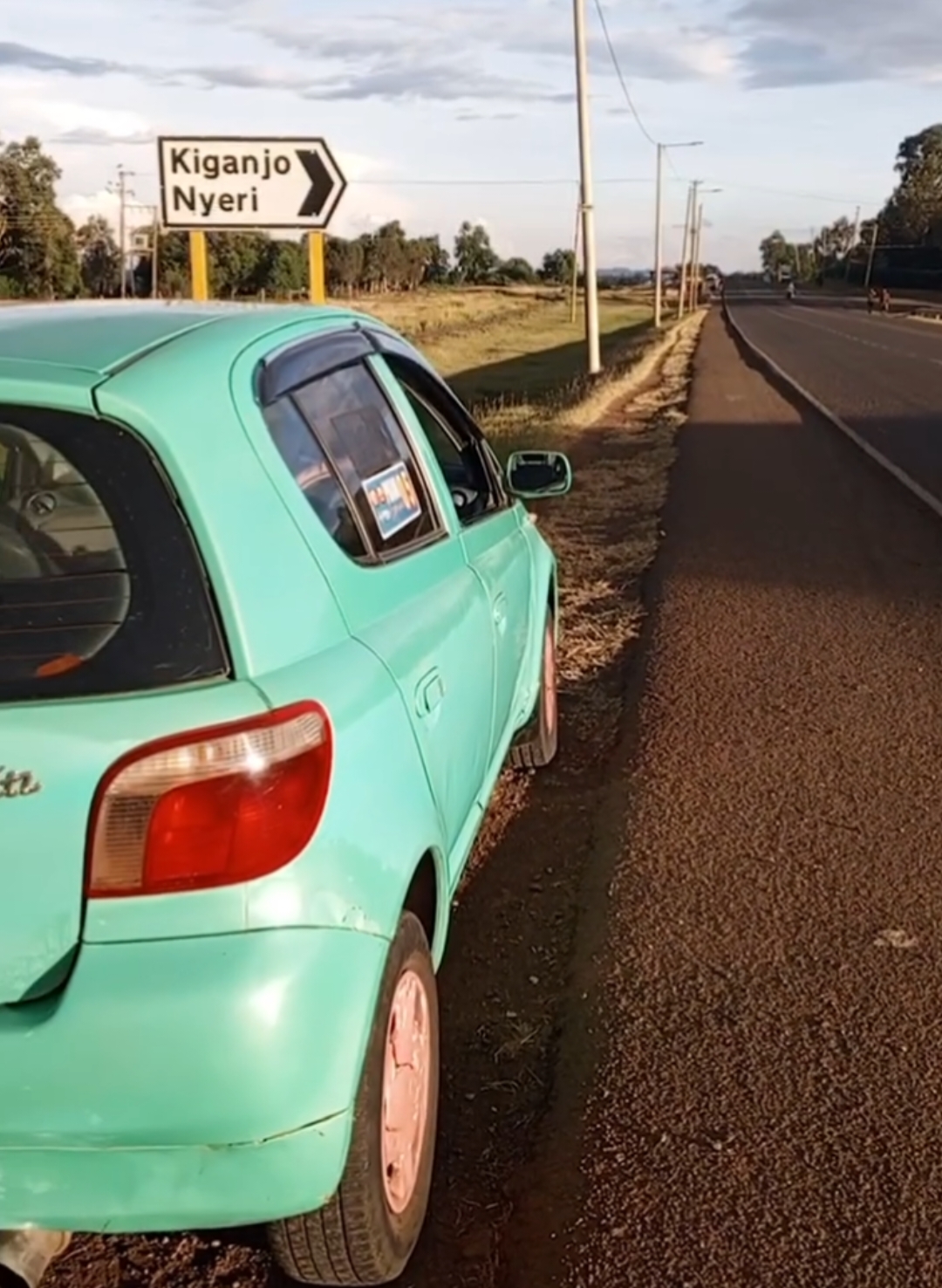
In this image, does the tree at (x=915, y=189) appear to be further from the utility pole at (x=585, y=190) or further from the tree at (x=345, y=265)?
the utility pole at (x=585, y=190)

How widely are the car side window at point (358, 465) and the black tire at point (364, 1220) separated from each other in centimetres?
84

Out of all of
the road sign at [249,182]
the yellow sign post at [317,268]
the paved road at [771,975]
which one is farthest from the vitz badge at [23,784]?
the yellow sign post at [317,268]

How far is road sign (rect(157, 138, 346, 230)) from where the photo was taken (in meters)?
7.57

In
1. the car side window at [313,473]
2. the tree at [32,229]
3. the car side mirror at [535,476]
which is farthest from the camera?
the tree at [32,229]

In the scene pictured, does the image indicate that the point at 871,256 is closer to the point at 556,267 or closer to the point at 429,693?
the point at 556,267

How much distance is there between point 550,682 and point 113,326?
2.86 metres

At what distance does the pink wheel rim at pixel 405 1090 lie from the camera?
2535 mm

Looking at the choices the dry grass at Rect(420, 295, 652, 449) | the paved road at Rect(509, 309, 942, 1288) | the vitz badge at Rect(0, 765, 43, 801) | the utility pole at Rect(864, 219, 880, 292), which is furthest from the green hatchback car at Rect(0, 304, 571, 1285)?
the utility pole at Rect(864, 219, 880, 292)

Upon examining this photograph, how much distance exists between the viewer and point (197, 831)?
216 cm

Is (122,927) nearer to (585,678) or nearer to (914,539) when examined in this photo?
(585,678)

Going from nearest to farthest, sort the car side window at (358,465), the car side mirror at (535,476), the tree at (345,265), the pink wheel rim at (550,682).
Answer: the car side window at (358,465), the car side mirror at (535,476), the pink wheel rim at (550,682), the tree at (345,265)

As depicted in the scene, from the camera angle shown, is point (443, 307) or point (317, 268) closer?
point (317, 268)

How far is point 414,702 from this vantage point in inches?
110

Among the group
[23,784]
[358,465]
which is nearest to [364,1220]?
[23,784]
